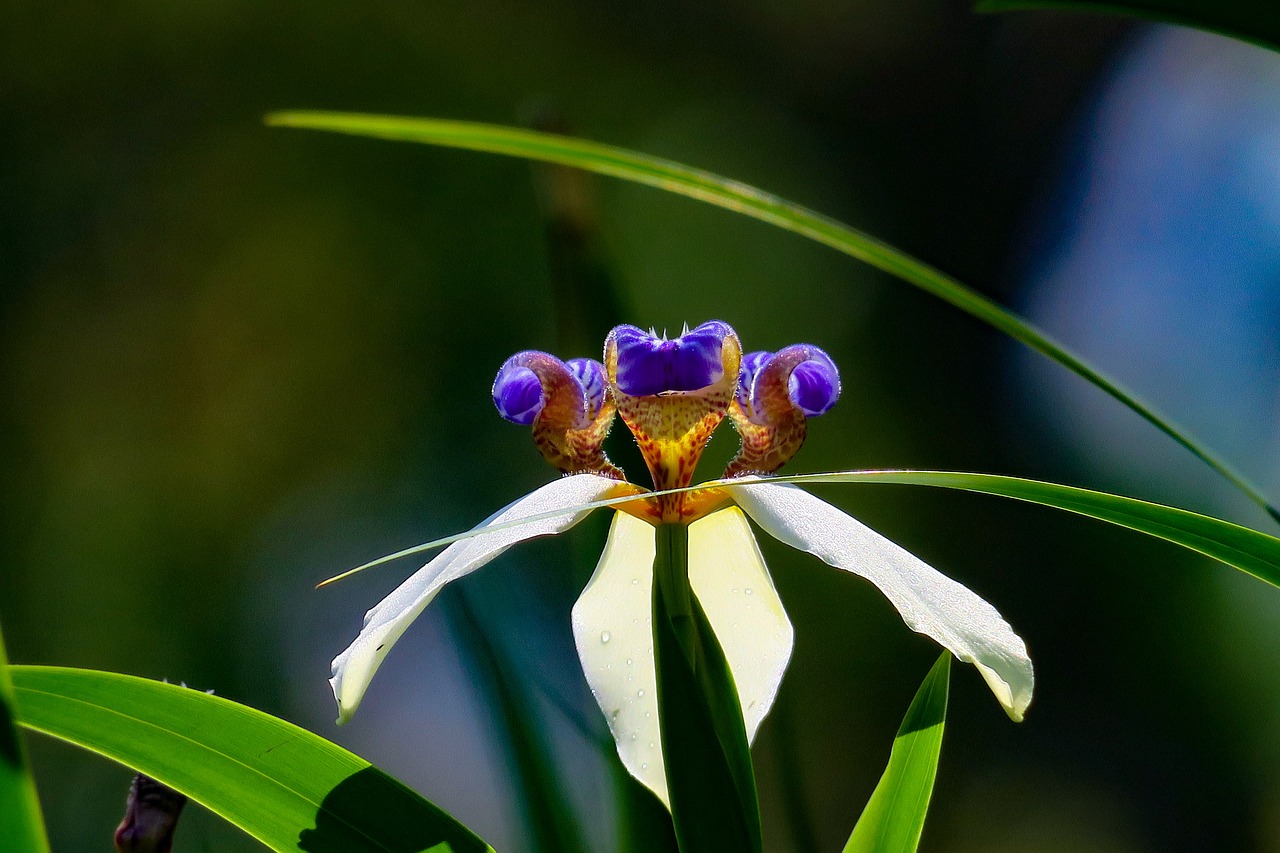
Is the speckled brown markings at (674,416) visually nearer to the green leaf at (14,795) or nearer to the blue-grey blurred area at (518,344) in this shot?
the green leaf at (14,795)

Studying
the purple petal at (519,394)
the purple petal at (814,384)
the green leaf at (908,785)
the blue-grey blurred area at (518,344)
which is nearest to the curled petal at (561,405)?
the purple petal at (519,394)

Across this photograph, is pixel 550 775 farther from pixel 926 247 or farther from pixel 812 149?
pixel 812 149

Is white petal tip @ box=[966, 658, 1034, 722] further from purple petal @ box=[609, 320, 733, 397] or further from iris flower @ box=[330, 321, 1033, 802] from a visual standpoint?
purple petal @ box=[609, 320, 733, 397]

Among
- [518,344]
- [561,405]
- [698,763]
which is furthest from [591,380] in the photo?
[518,344]

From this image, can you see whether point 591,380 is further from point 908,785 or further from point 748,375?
point 908,785

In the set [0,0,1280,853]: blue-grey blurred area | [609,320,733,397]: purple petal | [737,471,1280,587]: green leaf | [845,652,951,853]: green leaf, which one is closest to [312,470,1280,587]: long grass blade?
[737,471,1280,587]: green leaf

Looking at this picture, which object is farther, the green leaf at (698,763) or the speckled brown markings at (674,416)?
the speckled brown markings at (674,416)
